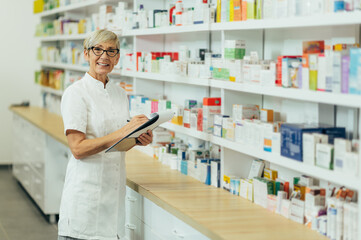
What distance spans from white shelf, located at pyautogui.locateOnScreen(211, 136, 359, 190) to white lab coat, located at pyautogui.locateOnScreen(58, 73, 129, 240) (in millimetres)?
709

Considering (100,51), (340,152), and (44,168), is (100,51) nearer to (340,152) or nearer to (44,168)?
(340,152)

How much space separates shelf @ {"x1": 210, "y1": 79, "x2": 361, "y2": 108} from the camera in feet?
8.25

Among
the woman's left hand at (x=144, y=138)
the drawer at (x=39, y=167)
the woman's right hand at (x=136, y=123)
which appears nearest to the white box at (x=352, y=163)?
the woman's right hand at (x=136, y=123)

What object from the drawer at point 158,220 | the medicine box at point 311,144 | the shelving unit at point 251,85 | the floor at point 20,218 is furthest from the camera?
the floor at point 20,218

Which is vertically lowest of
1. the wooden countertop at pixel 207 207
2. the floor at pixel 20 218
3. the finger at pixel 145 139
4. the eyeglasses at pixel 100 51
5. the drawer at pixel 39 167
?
the floor at pixel 20 218

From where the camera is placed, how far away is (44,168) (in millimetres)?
6688

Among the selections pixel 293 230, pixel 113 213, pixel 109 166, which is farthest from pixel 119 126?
pixel 293 230

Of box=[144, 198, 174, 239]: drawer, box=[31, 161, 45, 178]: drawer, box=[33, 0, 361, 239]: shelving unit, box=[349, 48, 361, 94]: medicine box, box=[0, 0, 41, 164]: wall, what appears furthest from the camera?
box=[0, 0, 41, 164]: wall

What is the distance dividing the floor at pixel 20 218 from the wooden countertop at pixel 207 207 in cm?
210

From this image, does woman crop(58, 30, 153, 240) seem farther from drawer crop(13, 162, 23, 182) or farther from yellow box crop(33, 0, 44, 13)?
yellow box crop(33, 0, 44, 13)

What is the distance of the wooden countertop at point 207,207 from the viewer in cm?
286

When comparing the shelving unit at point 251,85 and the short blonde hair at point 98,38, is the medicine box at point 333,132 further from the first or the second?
the short blonde hair at point 98,38

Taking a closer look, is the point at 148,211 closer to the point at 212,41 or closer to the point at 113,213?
the point at 113,213

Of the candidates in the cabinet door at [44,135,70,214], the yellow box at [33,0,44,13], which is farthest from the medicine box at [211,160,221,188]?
the yellow box at [33,0,44,13]
